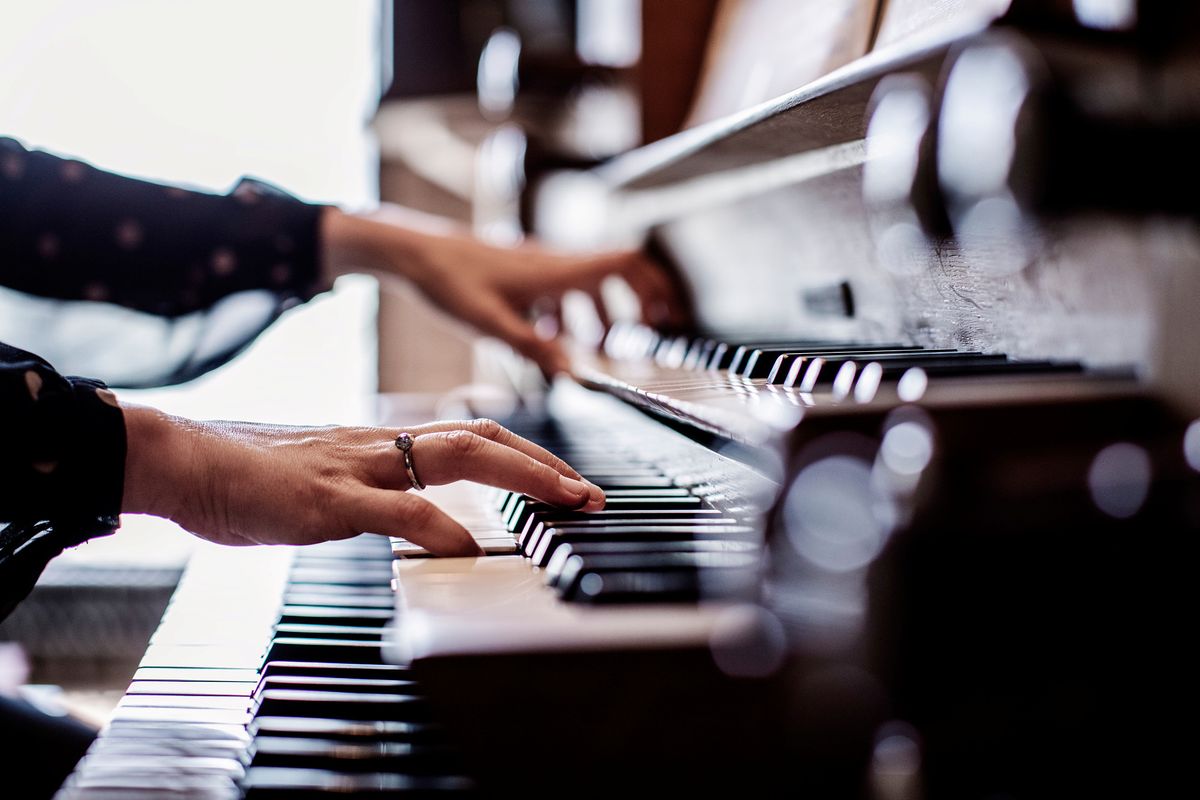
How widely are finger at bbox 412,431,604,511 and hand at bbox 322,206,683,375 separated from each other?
739mm

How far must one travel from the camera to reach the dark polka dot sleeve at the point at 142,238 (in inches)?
56.8

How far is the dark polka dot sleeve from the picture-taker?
1442 millimetres

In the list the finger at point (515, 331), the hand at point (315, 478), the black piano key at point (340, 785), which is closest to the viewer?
the black piano key at point (340, 785)

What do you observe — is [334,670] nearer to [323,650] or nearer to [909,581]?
[323,650]

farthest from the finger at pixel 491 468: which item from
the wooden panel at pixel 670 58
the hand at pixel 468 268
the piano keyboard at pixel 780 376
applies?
the wooden panel at pixel 670 58

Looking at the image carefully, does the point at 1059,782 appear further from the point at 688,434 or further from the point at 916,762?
the point at 688,434

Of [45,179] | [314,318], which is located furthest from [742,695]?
[314,318]

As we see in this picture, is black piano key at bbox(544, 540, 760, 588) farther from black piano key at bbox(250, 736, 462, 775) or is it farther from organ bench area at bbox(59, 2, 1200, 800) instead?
black piano key at bbox(250, 736, 462, 775)

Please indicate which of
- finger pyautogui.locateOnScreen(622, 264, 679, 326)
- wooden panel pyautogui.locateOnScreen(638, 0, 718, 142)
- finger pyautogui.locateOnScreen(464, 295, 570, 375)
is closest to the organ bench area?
finger pyautogui.locateOnScreen(464, 295, 570, 375)

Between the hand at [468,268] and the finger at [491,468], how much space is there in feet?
2.42

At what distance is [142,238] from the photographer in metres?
1.51

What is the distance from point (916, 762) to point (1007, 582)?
4.1 inches

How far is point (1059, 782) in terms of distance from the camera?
53 centimetres

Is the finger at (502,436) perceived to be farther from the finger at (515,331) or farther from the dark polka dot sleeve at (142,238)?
the dark polka dot sleeve at (142,238)
